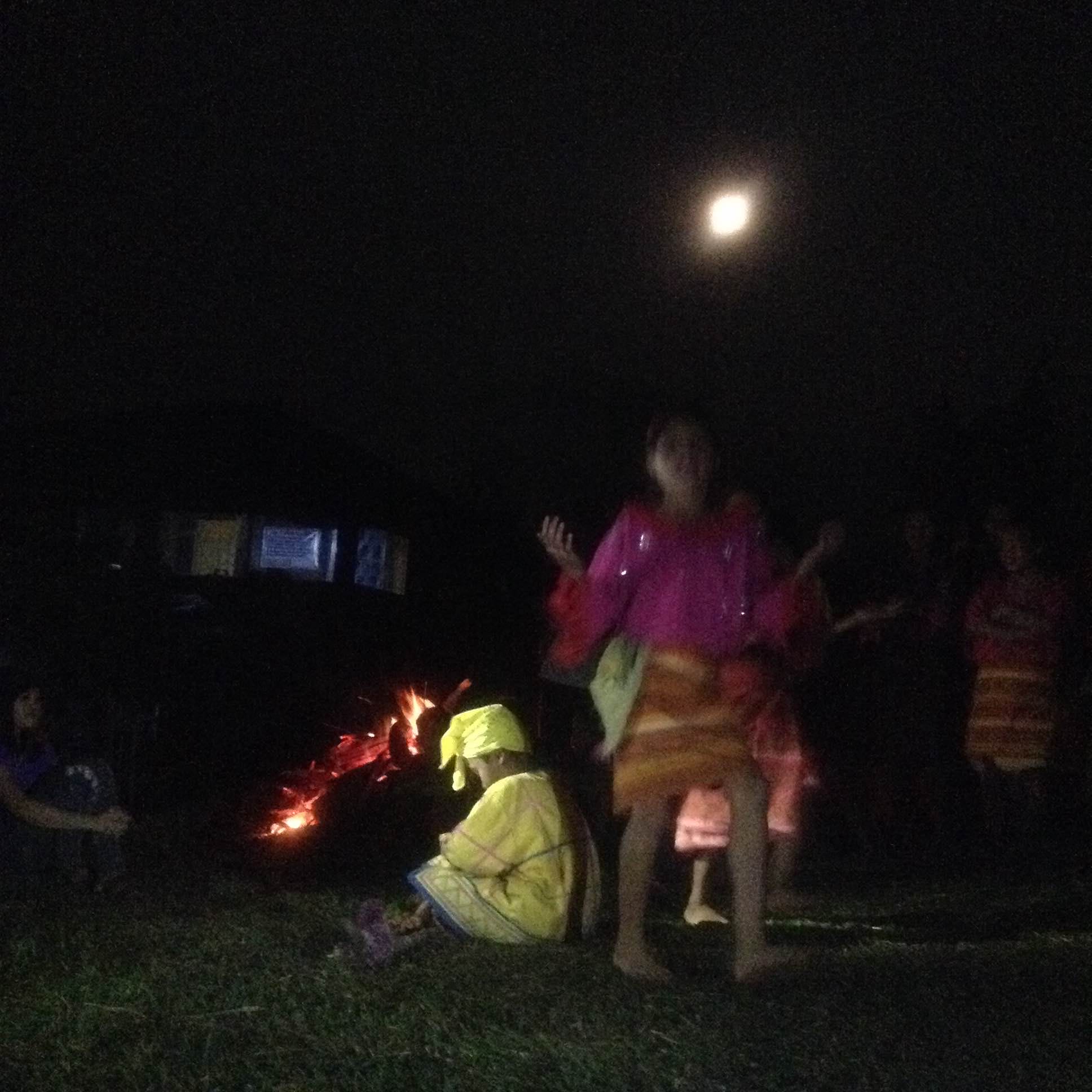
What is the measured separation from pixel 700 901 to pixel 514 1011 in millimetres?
1744

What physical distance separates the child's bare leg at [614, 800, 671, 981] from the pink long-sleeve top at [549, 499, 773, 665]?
476mm

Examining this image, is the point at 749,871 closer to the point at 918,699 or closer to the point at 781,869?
the point at 781,869

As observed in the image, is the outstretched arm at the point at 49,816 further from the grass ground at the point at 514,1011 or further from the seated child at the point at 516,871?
the seated child at the point at 516,871

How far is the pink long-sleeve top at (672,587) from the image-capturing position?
411cm

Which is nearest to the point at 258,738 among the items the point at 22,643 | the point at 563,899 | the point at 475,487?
the point at 22,643

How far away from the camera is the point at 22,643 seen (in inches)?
282

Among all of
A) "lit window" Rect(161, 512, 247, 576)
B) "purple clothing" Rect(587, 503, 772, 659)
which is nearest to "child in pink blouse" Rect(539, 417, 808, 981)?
"purple clothing" Rect(587, 503, 772, 659)

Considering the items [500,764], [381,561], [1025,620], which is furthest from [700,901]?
[381,561]

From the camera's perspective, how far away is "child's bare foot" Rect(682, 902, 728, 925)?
17.4 feet

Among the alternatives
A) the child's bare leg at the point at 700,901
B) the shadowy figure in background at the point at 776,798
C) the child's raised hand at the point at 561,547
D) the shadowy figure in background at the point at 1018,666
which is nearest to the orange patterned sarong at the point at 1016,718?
the shadowy figure in background at the point at 1018,666

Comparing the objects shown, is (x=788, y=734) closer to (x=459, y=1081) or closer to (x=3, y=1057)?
(x=459, y=1081)

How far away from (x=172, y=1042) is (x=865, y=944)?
88.6 inches

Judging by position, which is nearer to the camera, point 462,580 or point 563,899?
point 563,899

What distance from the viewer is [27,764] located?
5.75 meters
